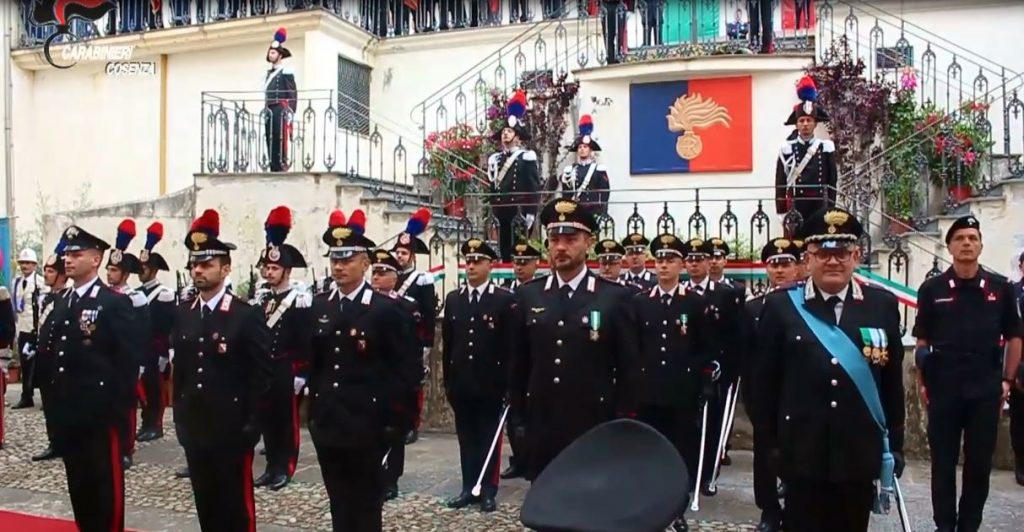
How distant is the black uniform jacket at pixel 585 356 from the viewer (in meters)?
5.04

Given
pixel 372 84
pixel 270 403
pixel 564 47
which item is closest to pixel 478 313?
pixel 270 403

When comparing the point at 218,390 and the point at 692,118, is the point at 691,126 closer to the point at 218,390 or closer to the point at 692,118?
the point at 692,118

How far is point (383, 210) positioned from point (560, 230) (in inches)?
333

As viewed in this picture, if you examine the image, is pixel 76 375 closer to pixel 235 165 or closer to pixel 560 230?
pixel 560 230

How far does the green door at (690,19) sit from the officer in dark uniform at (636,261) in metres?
7.39

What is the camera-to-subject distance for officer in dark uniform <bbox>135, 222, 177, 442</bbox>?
9602 mm

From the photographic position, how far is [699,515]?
680 cm

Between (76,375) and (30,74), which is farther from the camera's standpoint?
(30,74)

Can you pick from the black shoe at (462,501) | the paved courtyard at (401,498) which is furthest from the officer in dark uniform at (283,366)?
the black shoe at (462,501)

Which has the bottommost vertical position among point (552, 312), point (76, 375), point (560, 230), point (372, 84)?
point (76, 375)

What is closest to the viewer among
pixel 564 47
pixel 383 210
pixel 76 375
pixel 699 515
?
pixel 76 375

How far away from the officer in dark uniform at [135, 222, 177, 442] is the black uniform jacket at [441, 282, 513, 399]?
11.3ft

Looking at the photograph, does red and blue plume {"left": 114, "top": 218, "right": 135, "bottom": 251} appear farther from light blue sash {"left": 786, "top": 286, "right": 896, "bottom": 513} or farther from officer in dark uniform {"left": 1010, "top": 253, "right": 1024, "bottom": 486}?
officer in dark uniform {"left": 1010, "top": 253, "right": 1024, "bottom": 486}

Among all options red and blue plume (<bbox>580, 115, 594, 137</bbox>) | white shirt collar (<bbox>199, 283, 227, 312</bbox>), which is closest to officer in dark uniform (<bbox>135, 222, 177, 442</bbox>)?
white shirt collar (<bbox>199, 283, 227, 312</bbox>)
